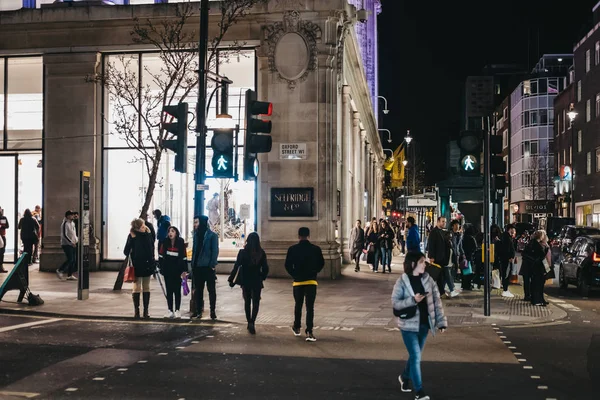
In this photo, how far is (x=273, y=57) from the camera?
23.0m

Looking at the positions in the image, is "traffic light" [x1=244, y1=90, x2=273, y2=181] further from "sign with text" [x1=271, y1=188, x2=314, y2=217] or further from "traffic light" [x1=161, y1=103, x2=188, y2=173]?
"sign with text" [x1=271, y1=188, x2=314, y2=217]

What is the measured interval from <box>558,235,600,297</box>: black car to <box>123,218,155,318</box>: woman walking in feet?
35.4

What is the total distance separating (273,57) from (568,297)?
1050 centimetres

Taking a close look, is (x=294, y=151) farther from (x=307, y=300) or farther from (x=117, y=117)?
(x=307, y=300)

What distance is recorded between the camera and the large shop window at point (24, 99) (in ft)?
82.2

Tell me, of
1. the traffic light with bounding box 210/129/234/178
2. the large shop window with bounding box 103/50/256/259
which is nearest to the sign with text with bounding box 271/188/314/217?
the large shop window with bounding box 103/50/256/259

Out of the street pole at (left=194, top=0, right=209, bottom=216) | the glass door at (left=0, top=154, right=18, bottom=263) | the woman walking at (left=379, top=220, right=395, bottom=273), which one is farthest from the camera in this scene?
the woman walking at (left=379, top=220, right=395, bottom=273)

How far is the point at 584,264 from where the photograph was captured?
754 inches

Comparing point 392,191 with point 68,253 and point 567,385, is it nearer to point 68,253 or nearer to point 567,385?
point 68,253

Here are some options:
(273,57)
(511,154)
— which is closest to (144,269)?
(273,57)

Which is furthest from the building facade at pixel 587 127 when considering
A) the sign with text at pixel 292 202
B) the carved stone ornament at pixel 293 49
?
the carved stone ornament at pixel 293 49

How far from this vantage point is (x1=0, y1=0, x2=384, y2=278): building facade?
74.8 feet

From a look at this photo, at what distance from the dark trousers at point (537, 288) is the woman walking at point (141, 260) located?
812cm

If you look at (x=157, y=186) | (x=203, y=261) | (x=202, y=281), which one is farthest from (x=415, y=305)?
(x=157, y=186)
